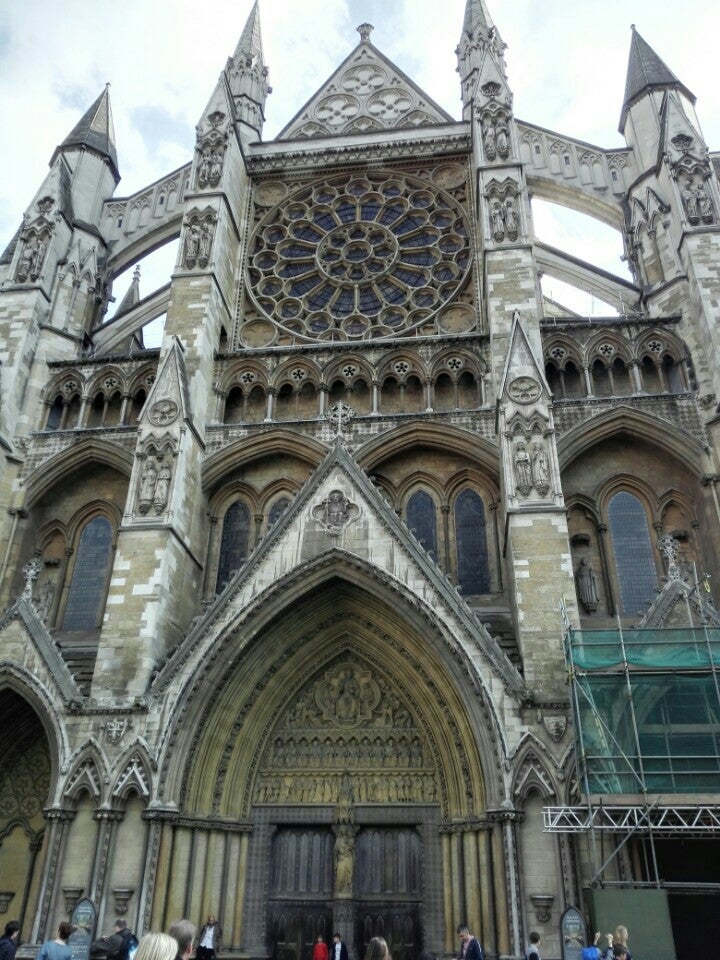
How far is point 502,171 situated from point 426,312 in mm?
3775

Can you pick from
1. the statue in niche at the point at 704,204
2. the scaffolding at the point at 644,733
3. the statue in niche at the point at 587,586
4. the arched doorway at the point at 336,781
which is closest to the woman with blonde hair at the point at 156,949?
the scaffolding at the point at 644,733

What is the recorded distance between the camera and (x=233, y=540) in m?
17.4

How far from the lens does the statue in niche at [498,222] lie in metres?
18.3

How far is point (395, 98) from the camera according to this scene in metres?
25.2

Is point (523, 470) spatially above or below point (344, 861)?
above

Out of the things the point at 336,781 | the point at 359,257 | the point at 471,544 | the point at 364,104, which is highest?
the point at 364,104

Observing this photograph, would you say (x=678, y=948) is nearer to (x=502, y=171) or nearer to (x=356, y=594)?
(x=356, y=594)

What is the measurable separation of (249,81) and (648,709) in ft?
71.3

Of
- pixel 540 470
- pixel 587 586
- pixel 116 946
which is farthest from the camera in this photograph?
pixel 587 586

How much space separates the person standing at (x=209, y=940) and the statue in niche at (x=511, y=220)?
14.8 metres

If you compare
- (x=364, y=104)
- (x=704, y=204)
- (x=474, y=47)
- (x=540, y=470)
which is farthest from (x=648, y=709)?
(x=364, y=104)

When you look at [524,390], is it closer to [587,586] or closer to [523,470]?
[523,470]

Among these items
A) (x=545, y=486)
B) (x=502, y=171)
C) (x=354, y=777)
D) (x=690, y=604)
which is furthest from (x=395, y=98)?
(x=354, y=777)

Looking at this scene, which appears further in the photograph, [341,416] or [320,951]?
[341,416]
